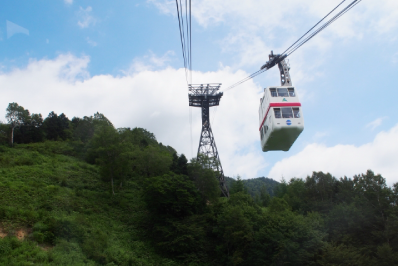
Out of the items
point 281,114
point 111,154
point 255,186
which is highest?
point 255,186

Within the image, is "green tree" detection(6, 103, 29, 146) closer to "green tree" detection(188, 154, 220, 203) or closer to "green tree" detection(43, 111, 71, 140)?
"green tree" detection(43, 111, 71, 140)

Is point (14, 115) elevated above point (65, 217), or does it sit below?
above

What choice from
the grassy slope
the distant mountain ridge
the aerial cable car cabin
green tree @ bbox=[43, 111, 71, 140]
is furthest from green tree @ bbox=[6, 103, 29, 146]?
the aerial cable car cabin

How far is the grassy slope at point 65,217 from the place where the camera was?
20109mm

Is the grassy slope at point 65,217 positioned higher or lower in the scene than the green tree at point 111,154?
lower

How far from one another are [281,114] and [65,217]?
20.1m

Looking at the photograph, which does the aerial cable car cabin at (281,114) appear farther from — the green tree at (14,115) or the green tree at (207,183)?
the green tree at (14,115)

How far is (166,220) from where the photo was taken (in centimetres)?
3158

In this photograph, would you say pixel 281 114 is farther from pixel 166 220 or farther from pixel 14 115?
pixel 14 115

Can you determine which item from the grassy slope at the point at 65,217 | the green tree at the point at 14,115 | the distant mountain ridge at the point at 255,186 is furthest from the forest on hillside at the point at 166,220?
the distant mountain ridge at the point at 255,186

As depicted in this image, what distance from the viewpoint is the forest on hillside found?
72.9 feet

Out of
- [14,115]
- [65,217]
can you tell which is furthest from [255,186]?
[65,217]

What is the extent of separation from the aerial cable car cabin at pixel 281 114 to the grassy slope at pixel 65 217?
1585cm

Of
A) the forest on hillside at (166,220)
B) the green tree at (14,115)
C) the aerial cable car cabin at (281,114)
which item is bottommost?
the forest on hillside at (166,220)
